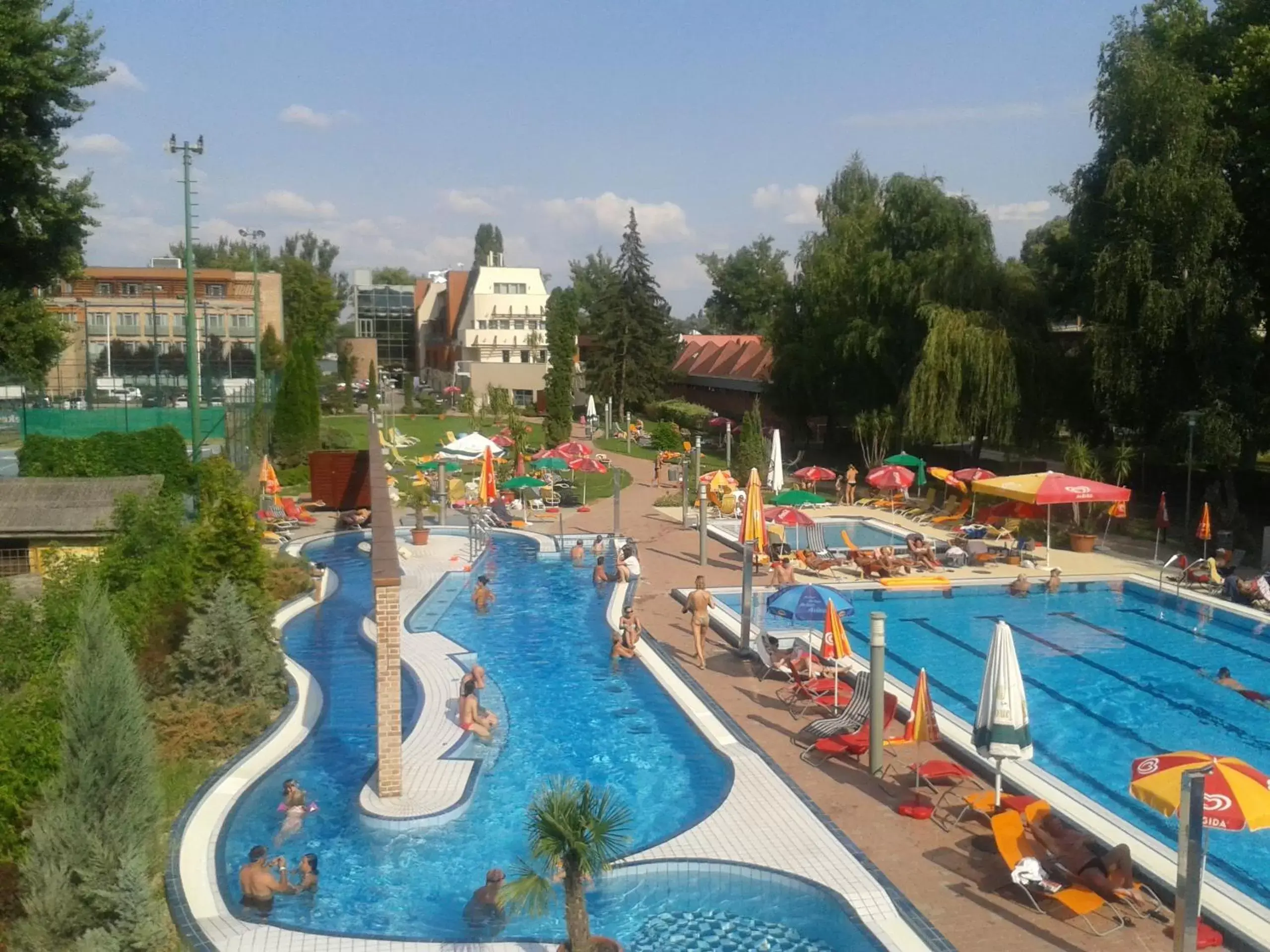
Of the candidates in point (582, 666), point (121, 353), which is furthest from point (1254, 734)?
point (121, 353)

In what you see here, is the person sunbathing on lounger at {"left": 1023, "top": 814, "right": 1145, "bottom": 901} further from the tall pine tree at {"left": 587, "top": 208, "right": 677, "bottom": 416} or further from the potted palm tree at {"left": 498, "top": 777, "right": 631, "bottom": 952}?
the tall pine tree at {"left": 587, "top": 208, "right": 677, "bottom": 416}

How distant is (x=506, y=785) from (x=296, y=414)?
27199 millimetres

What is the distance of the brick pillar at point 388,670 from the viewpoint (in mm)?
10516

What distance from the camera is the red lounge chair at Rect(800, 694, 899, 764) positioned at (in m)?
11.6

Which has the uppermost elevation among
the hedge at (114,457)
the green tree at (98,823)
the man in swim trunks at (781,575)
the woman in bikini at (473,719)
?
the hedge at (114,457)

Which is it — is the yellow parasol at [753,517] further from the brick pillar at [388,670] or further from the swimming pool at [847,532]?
the brick pillar at [388,670]

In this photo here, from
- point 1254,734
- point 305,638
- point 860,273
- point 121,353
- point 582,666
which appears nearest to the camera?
point 1254,734

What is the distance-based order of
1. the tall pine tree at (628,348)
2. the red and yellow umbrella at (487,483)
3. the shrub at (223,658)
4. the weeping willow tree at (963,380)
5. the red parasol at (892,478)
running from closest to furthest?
the shrub at (223,658), the red and yellow umbrella at (487,483), the red parasol at (892,478), the weeping willow tree at (963,380), the tall pine tree at (628,348)

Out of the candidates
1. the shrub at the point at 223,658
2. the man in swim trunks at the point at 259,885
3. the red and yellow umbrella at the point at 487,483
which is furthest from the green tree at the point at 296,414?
the man in swim trunks at the point at 259,885

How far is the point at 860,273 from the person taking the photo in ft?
117

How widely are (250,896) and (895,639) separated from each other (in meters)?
12.0

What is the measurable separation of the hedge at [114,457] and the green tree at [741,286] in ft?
191

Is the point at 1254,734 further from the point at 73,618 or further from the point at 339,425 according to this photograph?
the point at 339,425

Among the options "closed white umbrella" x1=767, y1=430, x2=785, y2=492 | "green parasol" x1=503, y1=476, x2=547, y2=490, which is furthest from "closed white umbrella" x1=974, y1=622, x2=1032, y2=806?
"green parasol" x1=503, y1=476, x2=547, y2=490
